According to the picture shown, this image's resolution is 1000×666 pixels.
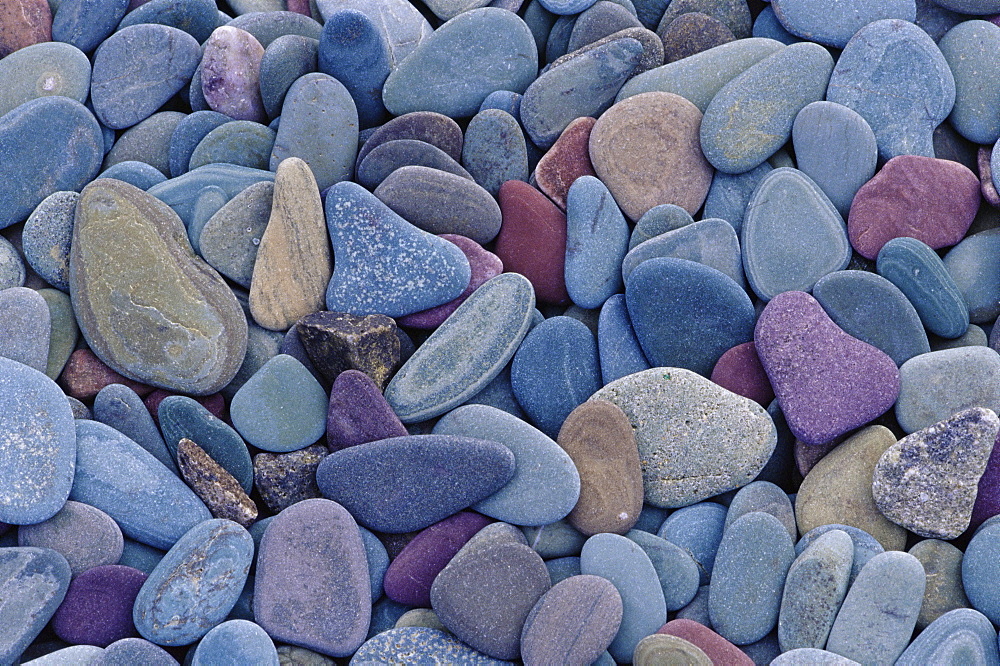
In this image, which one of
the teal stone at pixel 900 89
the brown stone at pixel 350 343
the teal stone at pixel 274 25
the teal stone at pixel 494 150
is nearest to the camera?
the brown stone at pixel 350 343

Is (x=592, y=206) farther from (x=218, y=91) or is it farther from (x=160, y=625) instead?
(x=160, y=625)

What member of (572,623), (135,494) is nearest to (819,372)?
(572,623)

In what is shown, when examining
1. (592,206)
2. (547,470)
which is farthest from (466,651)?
(592,206)

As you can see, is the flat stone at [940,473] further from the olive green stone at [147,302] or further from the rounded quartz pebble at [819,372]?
the olive green stone at [147,302]

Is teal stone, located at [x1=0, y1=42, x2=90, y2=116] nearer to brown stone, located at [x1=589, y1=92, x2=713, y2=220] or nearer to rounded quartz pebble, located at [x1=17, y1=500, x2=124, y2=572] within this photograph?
rounded quartz pebble, located at [x1=17, y1=500, x2=124, y2=572]

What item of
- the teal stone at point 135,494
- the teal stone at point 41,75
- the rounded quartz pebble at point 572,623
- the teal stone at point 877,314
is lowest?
the rounded quartz pebble at point 572,623

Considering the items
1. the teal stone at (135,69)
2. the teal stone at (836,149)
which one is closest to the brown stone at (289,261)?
the teal stone at (135,69)

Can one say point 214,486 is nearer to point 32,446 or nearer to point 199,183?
point 32,446
